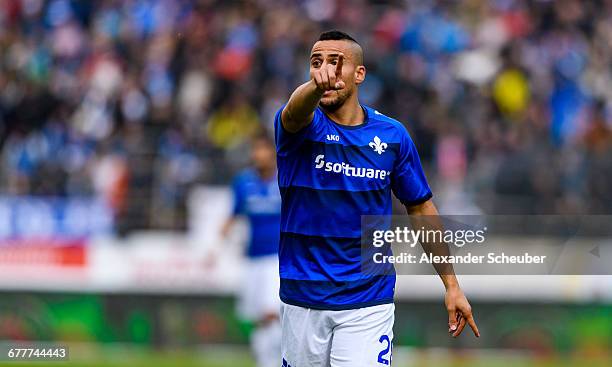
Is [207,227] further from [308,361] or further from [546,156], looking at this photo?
[308,361]

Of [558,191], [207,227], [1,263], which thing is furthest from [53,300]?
[558,191]

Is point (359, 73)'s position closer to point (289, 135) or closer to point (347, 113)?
point (347, 113)

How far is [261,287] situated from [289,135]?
19.9ft

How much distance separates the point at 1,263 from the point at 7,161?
3.06 metres

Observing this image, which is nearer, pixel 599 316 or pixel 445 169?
pixel 599 316

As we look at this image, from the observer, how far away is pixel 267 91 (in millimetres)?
18125

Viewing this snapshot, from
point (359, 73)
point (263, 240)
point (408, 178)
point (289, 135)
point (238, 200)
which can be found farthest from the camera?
point (238, 200)

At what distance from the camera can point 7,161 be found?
1805 cm

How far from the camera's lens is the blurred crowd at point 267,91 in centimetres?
1553

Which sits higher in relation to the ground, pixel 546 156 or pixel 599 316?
pixel 546 156

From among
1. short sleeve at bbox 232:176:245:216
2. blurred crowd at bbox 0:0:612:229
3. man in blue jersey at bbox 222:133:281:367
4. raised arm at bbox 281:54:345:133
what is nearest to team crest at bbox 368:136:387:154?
raised arm at bbox 281:54:345:133

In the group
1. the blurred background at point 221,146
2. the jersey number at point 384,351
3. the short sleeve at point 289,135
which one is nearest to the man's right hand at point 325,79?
the short sleeve at point 289,135

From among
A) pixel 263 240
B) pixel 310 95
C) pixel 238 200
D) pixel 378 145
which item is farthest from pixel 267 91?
pixel 310 95

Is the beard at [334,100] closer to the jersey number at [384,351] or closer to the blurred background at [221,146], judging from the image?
the jersey number at [384,351]
